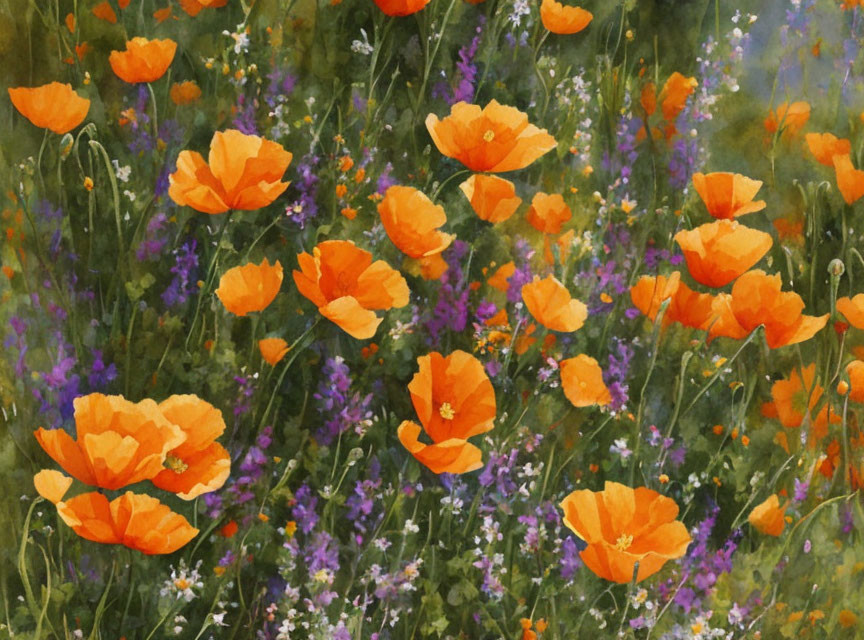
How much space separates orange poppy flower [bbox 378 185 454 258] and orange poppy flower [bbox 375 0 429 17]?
237mm

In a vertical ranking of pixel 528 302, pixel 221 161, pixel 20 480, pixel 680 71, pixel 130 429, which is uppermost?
pixel 680 71

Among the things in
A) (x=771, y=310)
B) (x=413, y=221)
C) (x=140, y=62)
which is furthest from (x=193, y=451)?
(x=771, y=310)

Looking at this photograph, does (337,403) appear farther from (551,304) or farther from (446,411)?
(551,304)

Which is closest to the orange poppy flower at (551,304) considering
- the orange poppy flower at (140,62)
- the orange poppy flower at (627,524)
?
the orange poppy flower at (627,524)

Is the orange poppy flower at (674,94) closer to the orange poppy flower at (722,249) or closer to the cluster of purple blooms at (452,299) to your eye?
the orange poppy flower at (722,249)

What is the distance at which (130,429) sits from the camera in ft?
3.28

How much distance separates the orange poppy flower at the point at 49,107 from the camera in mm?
1129

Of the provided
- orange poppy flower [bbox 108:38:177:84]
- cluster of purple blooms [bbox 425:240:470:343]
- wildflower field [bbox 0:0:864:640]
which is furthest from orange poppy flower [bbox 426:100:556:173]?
orange poppy flower [bbox 108:38:177:84]

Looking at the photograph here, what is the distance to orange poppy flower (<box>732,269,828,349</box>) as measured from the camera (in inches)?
47.9

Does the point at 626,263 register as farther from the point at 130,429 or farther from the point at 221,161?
the point at 130,429

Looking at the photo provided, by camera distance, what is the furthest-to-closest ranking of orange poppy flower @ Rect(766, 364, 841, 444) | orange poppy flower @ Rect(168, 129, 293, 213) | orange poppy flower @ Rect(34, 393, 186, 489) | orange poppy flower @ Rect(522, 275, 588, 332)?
1. orange poppy flower @ Rect(766, 364, 841, 444)
2. orange poppy flower @ Rect(522, 275, 588, 332)
3. orange poppy flower @ Rect(168, 129, 293, 213)
4. orange poppy flower @ Rect(34, 393, 186, 489)

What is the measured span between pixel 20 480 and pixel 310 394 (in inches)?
14.2

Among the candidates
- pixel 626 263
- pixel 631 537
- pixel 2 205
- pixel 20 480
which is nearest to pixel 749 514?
pixel 631 537

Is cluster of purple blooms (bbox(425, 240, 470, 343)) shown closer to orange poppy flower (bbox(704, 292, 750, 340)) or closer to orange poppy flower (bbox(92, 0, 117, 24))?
orange poppy flower (bbox(704, 292, 750, 340))
